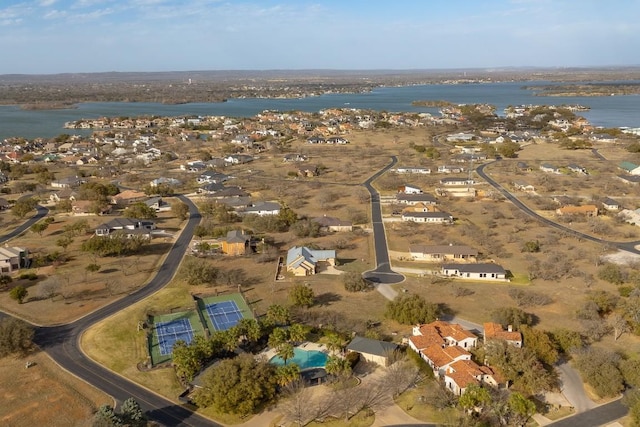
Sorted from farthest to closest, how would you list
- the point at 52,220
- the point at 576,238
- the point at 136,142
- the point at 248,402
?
the point at 136,142
the point at 52,220
the point at 576,238
the point at 248,402

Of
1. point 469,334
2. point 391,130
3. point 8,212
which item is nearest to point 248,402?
point 469,334

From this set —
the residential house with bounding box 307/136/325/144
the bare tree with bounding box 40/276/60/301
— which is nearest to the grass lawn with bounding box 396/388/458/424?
the bare tree with bounding box 40/276/60/301

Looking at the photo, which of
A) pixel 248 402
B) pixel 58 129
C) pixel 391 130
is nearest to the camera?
pixel 248 402

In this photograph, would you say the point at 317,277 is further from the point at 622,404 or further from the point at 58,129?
the point at 58,129

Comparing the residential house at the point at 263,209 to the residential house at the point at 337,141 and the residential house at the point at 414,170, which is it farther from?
the residential house at the point at 337,141

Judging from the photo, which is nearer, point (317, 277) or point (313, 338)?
point (313, 338)

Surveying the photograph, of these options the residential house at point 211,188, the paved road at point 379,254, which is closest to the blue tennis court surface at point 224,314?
the paved road at point 379,254
